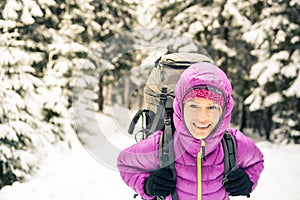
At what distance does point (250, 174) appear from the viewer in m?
2.36

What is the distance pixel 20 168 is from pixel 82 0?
7963 millimetres

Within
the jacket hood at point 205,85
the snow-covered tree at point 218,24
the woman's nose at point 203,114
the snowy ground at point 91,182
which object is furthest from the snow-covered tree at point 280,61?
the woman's nose at point 203,114

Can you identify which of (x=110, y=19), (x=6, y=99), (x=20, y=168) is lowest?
(x=20, y=168)

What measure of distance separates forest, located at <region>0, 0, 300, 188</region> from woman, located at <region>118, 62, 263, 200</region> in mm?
2832

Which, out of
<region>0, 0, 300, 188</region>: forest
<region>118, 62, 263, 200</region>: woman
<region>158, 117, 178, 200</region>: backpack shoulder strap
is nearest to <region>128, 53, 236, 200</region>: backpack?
<region>158, 117, 178, 200</region>: backpack shoulder strap

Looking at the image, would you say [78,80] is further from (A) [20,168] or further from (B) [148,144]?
(B) [148,144]

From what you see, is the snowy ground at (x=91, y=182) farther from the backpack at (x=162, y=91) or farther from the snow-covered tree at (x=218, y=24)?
the snow-covered tree at (x=218, y=24)

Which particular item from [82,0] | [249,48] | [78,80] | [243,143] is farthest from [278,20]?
[243,143]

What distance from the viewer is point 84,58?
12.4 metres

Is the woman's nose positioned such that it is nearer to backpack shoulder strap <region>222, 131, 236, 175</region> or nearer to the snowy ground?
backpack shoulder strap <region>222, 131, 236, 175</region>

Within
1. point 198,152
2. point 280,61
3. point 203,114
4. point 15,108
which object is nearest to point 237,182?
point 198,152

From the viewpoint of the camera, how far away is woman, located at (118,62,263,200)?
1970mm

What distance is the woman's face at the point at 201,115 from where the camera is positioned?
1.95 metres

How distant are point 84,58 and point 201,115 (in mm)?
10934
